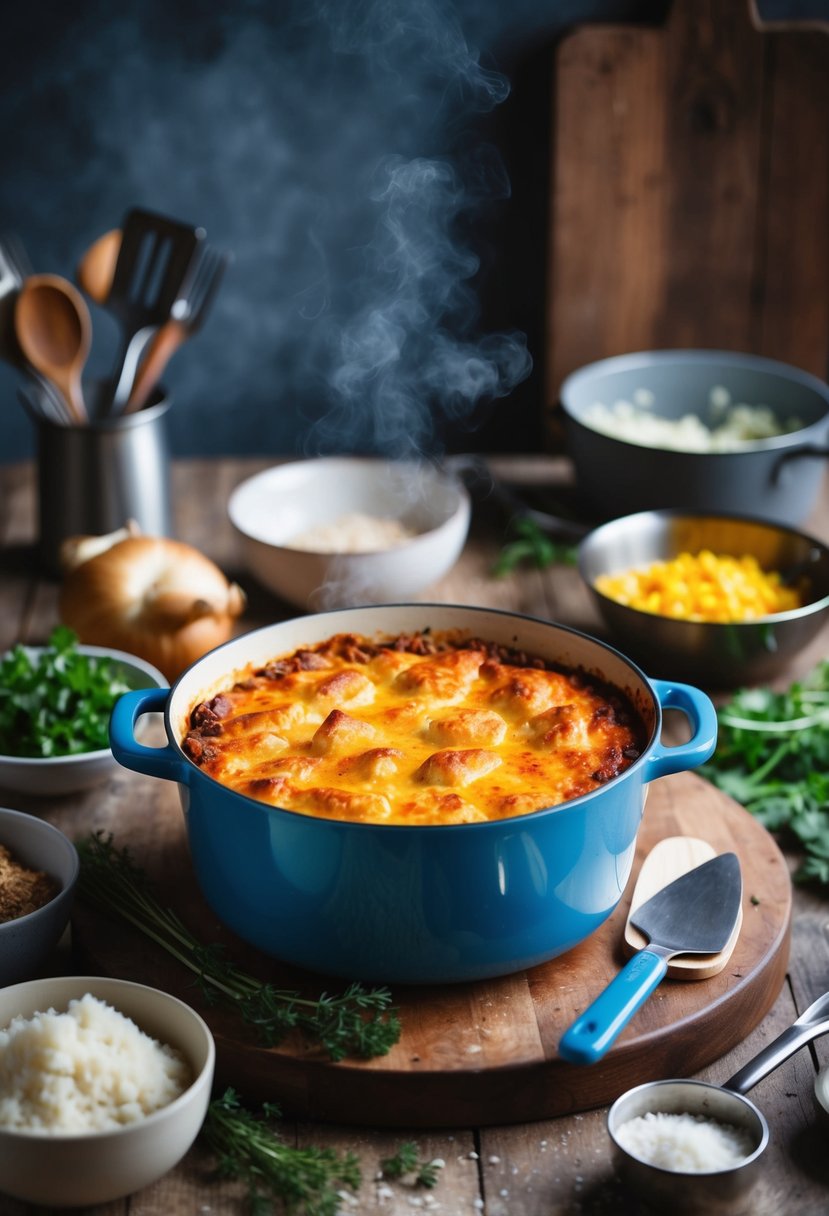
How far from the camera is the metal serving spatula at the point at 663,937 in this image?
146 cm

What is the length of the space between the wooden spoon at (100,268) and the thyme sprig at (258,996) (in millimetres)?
1539

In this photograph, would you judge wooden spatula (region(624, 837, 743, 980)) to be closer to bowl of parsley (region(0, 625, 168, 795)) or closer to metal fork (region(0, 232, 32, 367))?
bowl of parsley (region(0, 625, 168, 795))

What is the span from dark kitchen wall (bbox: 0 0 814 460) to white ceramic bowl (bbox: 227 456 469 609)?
68cm

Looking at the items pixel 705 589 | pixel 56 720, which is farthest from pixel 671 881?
pixel 56 720

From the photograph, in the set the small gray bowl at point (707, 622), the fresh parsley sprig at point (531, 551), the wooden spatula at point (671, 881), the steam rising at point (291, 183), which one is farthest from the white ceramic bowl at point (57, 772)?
the steam rising at point (291, 183)

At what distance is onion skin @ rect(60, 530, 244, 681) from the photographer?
8.21ft

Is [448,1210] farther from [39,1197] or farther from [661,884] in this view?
[661,884]

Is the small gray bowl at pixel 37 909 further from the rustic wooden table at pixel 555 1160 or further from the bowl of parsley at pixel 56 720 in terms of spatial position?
the bowl of parsley at pixel 56 720

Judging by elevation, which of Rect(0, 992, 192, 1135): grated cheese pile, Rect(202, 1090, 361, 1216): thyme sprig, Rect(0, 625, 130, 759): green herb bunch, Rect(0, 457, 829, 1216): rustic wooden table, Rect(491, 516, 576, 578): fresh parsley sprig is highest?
Rect(0, 992, 192, 1135): grated cheese pile

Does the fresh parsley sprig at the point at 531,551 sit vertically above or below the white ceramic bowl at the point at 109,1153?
below

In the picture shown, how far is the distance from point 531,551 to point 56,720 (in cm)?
122

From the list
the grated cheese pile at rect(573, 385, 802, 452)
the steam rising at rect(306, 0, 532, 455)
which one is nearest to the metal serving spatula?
the grated cheese pile at rect(573, 385, 802, 452)

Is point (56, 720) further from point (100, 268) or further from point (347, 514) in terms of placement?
point (100, 268)

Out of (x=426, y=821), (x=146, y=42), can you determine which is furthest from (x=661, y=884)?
(x=146, y=42)
